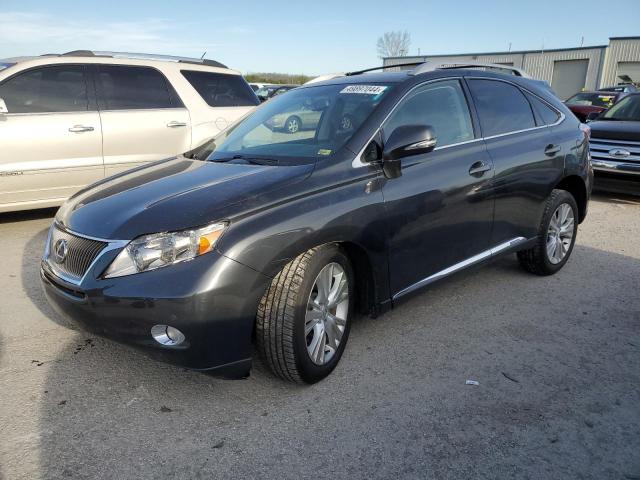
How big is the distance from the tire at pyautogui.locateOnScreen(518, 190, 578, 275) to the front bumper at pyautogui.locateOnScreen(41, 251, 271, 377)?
2933 millimetres

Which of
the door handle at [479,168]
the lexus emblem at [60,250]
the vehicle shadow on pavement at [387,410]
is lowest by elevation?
the vehicle shadow on pavement at [387,410]

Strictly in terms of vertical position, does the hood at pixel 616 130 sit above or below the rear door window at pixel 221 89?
below

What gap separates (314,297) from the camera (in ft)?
9.80

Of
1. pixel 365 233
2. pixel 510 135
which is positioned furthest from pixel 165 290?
pixel 510 135

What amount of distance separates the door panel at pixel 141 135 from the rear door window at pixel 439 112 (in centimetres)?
380

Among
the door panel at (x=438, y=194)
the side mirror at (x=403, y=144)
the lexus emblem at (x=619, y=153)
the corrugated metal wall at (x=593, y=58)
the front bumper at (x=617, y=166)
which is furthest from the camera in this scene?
the corrugated metal wall at (x=593, y=58)

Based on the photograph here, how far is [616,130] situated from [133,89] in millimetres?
6969

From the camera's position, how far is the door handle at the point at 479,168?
148 inches

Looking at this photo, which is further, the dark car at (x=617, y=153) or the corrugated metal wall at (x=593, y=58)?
the corrugated metal wall at (x=593, y=58)

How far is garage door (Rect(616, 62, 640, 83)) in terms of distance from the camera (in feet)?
123

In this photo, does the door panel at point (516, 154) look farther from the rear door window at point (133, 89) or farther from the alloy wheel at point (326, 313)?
the rear door window at point (133, 89)

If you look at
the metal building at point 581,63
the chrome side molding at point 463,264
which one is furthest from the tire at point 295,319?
the metal building at point 581,63

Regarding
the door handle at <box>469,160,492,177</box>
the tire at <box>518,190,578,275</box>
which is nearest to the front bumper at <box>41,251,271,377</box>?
the door handle at <box>469,160,492,177</box>

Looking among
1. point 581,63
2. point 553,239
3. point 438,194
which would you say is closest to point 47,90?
point 438,194
